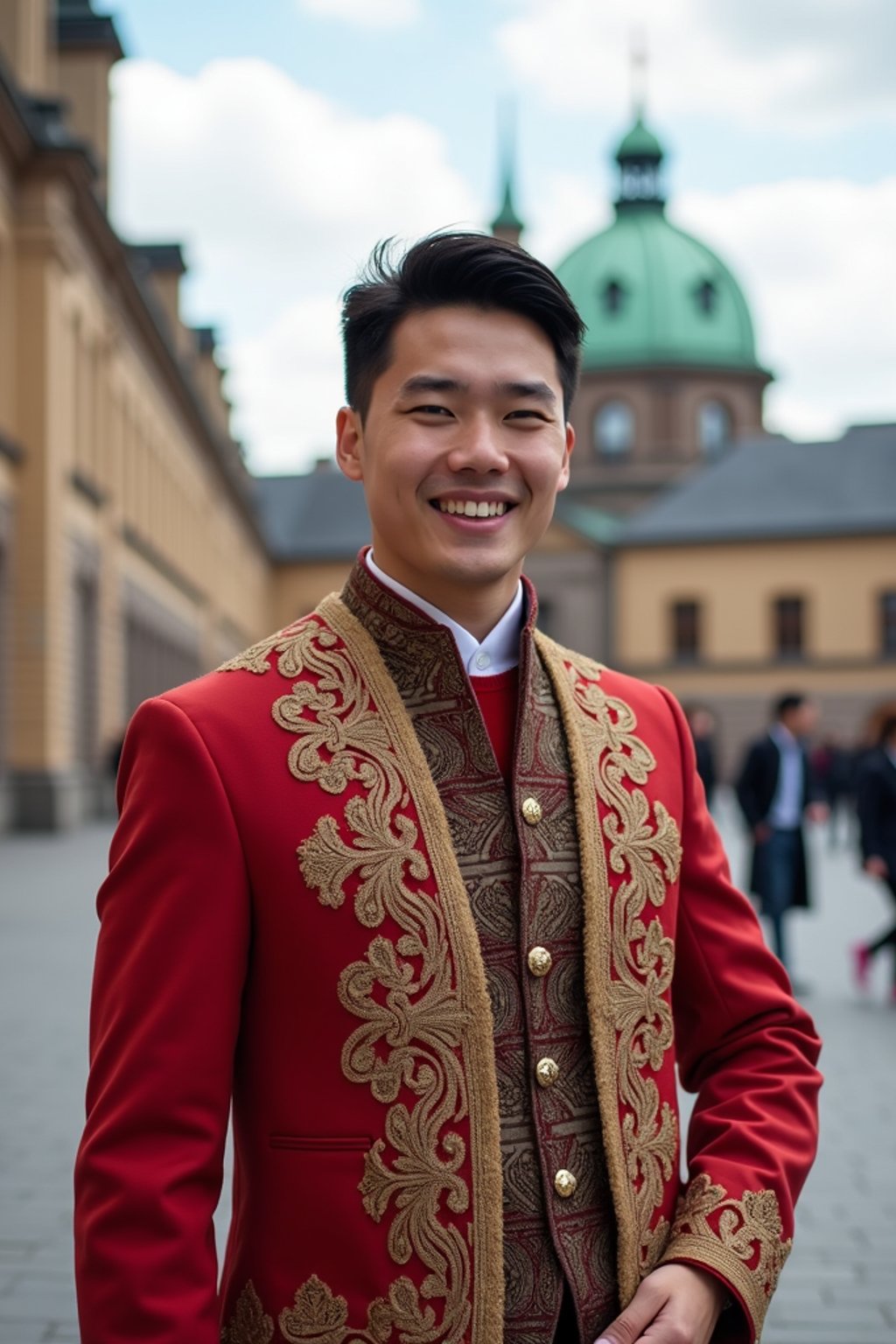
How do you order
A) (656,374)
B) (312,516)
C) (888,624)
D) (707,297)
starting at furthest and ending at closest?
(707,297) → (312,516) → (656,374) → (888,624)

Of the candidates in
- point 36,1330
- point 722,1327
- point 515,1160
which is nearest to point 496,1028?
point 515,1160

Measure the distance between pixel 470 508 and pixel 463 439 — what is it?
84 millimetres

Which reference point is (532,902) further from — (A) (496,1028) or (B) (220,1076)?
(B) (220,1076)

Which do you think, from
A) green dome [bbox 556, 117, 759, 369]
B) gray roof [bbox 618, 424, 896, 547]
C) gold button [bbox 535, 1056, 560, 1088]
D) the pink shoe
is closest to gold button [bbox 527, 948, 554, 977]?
gold button [bbox 535, 1056, 560, 1088]

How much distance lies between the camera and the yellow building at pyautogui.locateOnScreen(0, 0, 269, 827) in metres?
22.5

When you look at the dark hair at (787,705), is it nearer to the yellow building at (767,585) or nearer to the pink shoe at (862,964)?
the pink shoe at (862,964)

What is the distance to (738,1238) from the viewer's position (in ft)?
6.57

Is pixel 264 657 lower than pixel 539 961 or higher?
higher

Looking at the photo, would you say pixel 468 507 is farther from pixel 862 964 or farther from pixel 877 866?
Result: pixel 862 964

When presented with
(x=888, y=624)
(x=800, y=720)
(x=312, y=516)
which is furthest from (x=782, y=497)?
(x=800, y=720)

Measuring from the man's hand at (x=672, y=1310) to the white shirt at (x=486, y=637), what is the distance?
768 mm

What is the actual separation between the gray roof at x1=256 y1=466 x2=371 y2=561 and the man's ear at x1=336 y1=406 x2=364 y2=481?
195 ft

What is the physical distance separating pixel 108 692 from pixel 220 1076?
89.5ft

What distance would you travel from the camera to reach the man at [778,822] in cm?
1002
